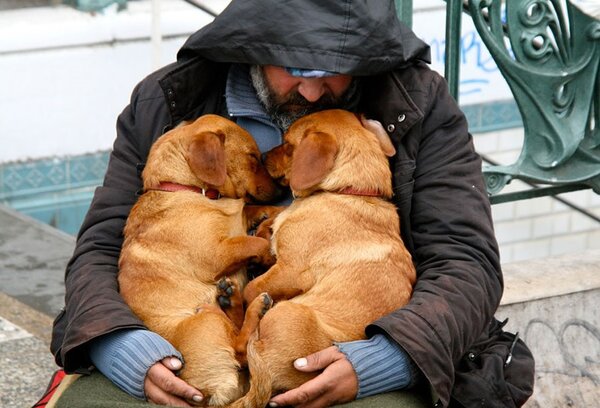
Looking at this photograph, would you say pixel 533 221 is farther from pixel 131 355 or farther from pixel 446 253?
pixel 131 355

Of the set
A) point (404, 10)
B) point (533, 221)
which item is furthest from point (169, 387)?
point (533, 221)

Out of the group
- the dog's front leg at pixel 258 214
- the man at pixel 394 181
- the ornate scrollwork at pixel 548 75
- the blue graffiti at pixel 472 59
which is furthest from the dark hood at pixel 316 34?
the blue graffiti at pixel 472 59

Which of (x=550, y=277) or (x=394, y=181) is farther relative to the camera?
(x=550, y=277)

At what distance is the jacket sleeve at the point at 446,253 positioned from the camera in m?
3.29

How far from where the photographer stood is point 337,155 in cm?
365

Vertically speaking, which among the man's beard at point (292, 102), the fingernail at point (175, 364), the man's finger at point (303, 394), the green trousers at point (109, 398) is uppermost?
the man's beard at point (292, 102)

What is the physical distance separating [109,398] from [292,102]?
115cm

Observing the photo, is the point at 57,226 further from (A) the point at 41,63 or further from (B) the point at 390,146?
(B) the point at 390,146

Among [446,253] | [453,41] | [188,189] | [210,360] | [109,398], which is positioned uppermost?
[453,41]

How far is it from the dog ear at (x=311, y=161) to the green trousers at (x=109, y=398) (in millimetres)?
720

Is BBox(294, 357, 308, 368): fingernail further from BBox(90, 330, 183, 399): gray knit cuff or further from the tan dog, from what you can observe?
BBox(90, 330, 183, 399): gray knit cuff

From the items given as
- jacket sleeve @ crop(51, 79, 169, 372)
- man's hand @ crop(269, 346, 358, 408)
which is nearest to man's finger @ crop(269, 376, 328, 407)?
man's hand @ crop(269, 346, 358, 408)

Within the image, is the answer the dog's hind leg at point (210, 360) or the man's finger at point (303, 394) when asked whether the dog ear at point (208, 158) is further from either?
the man's finger at point (303, 394)

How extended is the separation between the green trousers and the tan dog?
20cm
